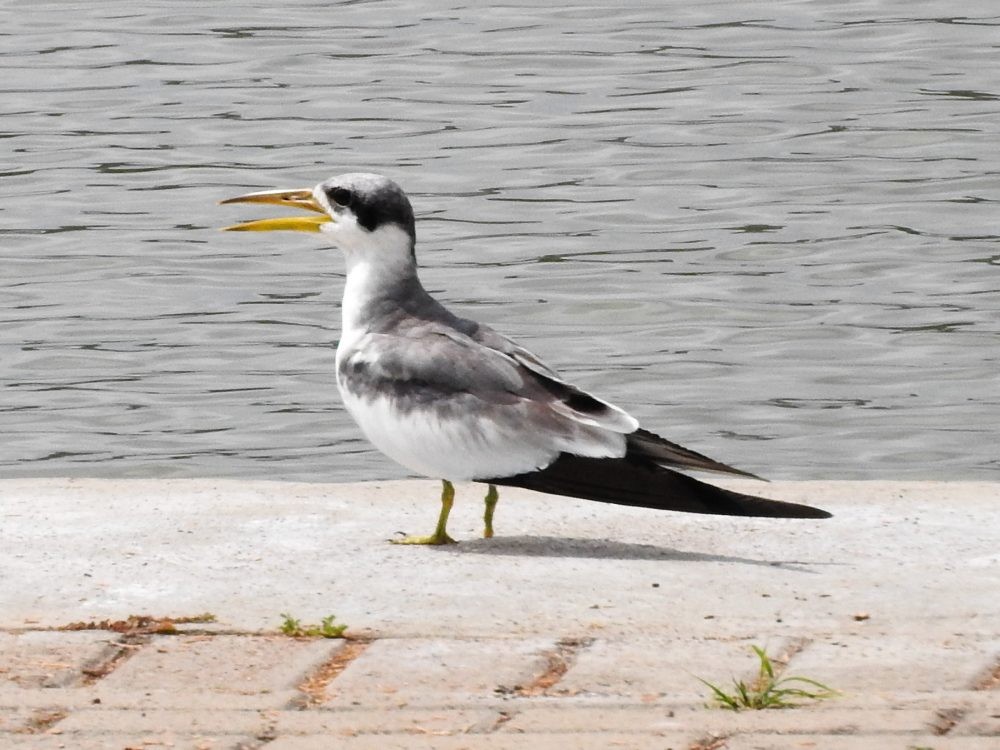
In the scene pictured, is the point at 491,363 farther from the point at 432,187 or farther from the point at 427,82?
the point at 427,82

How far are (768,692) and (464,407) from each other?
210cm

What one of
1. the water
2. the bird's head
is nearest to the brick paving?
the bird's head

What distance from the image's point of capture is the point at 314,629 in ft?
19.0

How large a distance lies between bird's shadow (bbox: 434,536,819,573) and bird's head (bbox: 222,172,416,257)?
1.09 meters

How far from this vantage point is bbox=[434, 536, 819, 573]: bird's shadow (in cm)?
667

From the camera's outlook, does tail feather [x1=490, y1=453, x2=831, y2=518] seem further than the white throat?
No

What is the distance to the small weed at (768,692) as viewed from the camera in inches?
203

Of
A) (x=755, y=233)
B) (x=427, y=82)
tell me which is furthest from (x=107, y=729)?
(x=427, y=82)

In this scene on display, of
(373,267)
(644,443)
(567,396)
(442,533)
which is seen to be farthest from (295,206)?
(644,443)

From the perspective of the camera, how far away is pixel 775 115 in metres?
17.3

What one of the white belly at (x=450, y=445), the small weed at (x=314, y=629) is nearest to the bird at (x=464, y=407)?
the white belly at (x=450, y=445)

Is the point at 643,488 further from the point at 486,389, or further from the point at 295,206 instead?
the point at 295,206

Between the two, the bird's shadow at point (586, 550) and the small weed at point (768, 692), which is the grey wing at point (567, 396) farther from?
the small weed at point (768, 692)

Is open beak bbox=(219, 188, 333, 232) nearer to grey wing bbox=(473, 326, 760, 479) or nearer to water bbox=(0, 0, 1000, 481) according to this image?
grey wing bbox=(473, 326, 760, 479)
